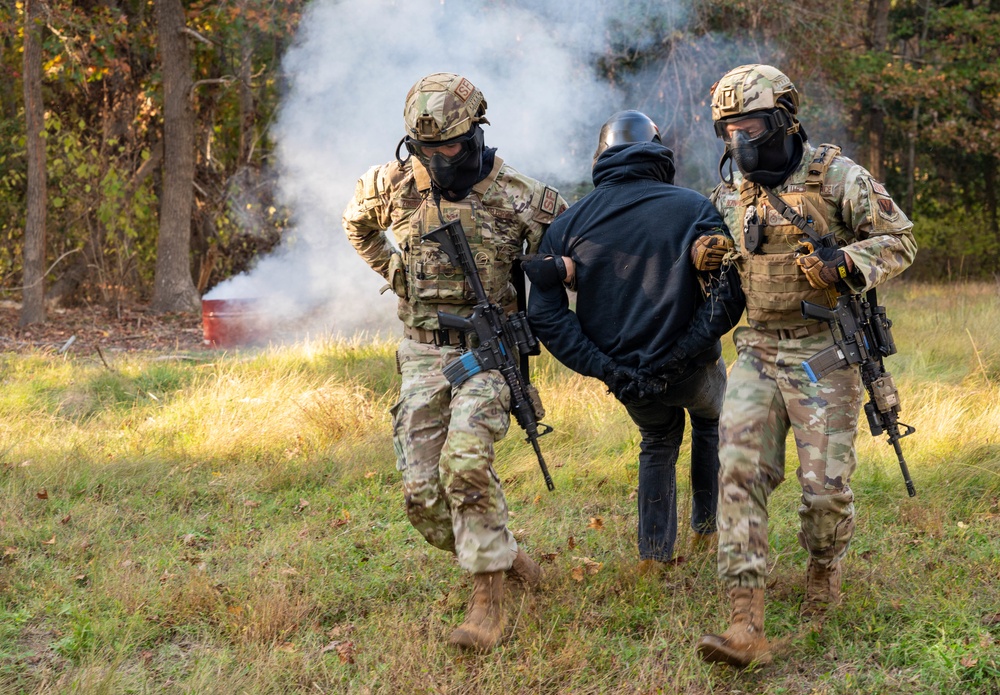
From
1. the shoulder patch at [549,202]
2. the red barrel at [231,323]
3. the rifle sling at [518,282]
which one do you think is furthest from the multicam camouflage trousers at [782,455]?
the red barrel at [231,323]

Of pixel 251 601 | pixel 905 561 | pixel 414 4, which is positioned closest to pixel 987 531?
pixel 905 561

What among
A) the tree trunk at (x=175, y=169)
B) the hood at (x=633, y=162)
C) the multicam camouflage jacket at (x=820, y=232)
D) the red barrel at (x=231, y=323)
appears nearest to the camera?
the multicam camouflage jacket at (x=820, y=232)

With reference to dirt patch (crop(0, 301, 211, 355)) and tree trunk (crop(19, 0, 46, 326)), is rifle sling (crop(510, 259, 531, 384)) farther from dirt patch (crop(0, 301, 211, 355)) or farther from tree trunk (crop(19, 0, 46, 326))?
tree trunk (crop(19, 0, 46, 326))

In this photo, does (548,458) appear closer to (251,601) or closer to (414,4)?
(251,601)

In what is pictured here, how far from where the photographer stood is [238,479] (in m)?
5.87

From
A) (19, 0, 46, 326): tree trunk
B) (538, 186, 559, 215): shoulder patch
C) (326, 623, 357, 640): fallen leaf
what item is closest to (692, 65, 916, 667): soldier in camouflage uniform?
(538, 186, 559, 215): shoulder patch

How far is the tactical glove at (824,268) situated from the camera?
3408 mm

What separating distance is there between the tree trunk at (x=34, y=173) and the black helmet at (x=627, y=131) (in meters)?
10.6

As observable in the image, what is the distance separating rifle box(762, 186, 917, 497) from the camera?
138 inches

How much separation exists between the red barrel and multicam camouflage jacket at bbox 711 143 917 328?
8101mm

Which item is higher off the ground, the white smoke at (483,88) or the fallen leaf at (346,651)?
the white smoke at (483,88)

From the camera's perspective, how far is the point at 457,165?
3.86 m

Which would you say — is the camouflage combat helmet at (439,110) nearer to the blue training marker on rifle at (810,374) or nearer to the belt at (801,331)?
the belt at (801,331)

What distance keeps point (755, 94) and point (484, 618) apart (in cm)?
216
